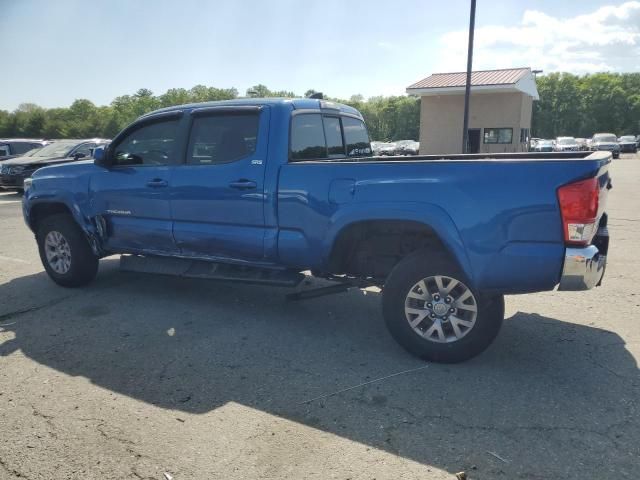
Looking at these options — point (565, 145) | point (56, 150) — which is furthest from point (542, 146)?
point (56, 150)

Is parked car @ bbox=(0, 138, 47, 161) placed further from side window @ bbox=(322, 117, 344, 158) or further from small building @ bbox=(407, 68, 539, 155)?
small building @ bbox=(407, 68, 539, 155)

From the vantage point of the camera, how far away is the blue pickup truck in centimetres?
340

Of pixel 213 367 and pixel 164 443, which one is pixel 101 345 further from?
pixel 164 443

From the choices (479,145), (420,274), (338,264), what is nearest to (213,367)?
(338,264)

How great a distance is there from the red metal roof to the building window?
3.05 metres

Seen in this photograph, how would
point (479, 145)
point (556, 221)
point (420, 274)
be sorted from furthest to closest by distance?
1. point (479, 145)
2. point (420, 274)
3. point (556, 221)

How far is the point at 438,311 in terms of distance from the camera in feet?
12.7

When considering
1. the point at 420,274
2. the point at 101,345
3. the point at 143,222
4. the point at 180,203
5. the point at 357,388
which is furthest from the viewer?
the point at 143,222

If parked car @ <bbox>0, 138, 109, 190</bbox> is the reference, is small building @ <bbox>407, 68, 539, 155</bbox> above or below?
above

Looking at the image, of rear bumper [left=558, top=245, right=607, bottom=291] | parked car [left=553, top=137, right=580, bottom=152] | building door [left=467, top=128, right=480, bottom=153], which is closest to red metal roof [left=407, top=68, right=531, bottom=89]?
building door [left=467, top=128, right=480, bottom=153]

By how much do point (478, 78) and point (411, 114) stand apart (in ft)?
219

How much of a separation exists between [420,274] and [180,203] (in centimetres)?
248

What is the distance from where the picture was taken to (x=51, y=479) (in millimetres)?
2625

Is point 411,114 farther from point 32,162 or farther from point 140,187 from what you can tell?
point 140,187
